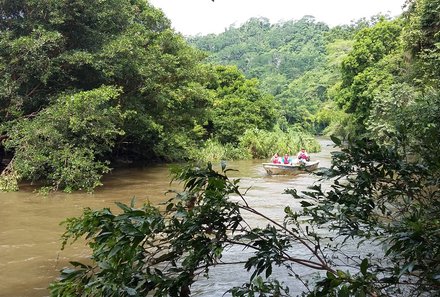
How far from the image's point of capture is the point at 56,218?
989 centimetres

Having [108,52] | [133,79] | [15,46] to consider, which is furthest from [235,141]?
[15,46]

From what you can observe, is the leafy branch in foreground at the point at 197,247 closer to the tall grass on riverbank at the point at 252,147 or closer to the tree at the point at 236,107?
the tall grass on riverbank at the point at 252,147

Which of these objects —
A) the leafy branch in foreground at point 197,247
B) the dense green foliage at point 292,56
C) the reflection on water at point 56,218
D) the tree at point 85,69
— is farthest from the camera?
the dense green foliage at point 292,56

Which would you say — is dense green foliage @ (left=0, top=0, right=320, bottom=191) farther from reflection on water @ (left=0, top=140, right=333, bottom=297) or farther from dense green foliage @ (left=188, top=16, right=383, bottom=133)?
dense green foliage @ (left=188, top=16, right=383, bottom=133)

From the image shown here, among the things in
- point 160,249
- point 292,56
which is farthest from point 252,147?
point 292,56

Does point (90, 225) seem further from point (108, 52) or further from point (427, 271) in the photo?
point (108, 52)

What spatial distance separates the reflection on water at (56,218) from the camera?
591 centimetres

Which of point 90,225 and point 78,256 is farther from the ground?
point 90,225

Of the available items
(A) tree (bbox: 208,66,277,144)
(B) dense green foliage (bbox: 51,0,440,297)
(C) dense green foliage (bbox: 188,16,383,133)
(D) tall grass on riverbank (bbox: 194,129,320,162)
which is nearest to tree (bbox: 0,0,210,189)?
(D) tall grass on riverbank (bbox: 194,129,320,162)

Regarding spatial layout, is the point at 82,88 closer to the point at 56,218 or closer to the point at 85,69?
the point at 85,69

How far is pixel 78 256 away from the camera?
7078 mm

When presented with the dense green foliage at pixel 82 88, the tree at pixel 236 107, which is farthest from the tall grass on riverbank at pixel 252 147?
the dense green foliage at pixel 82 88

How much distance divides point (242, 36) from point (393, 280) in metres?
112

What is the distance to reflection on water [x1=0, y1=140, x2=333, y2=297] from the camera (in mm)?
5906
